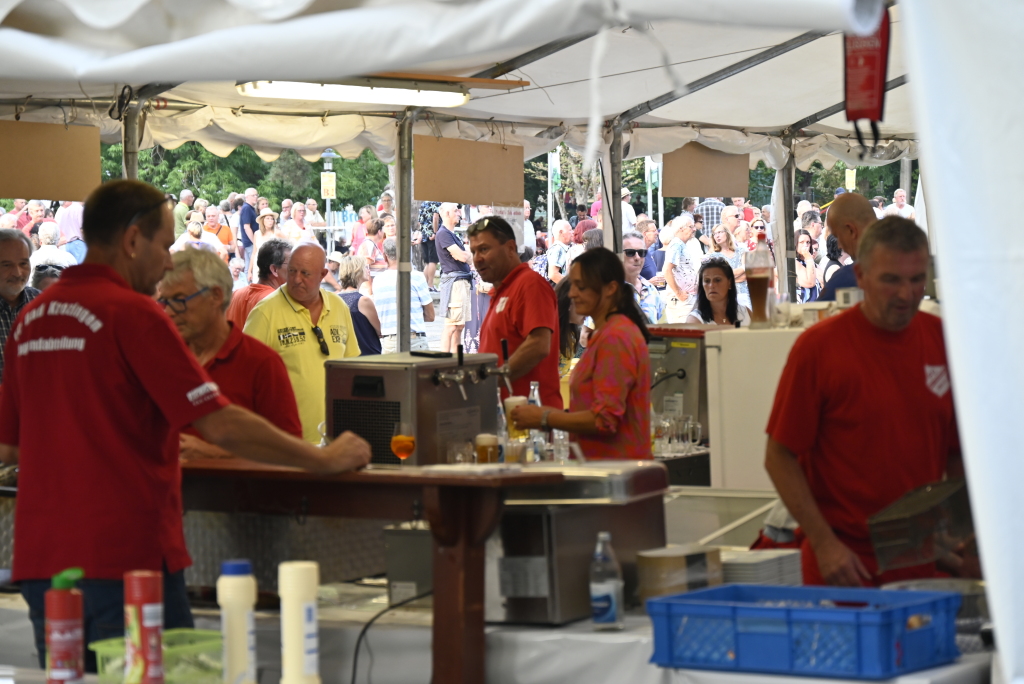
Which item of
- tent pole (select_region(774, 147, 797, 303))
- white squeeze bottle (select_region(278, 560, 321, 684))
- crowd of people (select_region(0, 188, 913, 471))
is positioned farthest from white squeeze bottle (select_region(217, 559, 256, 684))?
tent pole (select_region(774, 147, 797, 303))

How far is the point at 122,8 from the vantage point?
2.20 m

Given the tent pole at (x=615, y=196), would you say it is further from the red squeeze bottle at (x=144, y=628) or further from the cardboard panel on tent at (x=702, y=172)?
the red squeeze bottle at (x=144, y=628)

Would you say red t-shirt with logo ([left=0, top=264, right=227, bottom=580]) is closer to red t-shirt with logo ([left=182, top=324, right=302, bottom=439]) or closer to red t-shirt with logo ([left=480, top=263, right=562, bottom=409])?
red t-shirt with logo ([left=182, top=324, right=302, bottom=439])

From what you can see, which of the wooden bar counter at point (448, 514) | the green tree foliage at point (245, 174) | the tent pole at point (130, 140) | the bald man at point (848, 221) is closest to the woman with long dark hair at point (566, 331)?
the bald man at point (848, 221)

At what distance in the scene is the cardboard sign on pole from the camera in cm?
723

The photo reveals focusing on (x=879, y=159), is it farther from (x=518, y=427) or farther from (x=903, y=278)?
(x=903, y=278)

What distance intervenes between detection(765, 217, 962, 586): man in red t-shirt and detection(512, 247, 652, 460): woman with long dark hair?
114 centimetres

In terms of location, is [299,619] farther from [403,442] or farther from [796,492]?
[403,442]

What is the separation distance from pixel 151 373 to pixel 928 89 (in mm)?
1578

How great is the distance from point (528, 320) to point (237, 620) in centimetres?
346

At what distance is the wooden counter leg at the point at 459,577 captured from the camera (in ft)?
9.21

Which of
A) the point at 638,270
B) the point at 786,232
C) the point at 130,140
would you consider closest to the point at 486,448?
the point at 130,140

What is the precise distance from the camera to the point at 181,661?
7.52ft

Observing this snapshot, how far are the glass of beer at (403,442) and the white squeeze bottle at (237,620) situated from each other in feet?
4.30
